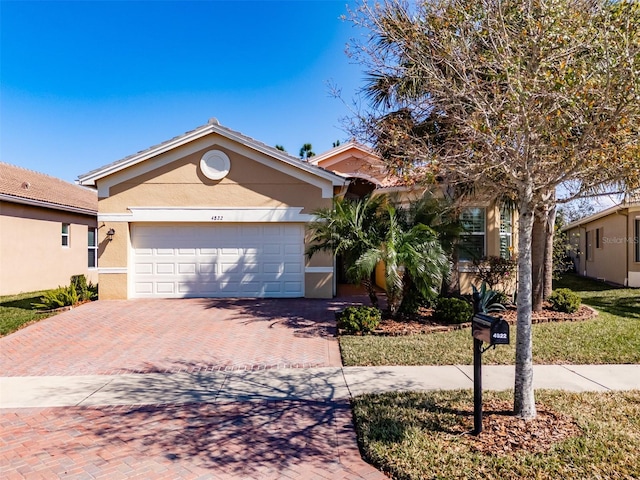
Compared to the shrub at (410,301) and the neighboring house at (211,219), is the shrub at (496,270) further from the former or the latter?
the neighboring house at (211,219)

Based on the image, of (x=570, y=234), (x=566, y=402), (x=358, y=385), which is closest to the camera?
(x=566, y=402)

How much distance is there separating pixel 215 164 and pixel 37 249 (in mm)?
9822

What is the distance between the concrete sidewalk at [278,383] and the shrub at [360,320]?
217cm

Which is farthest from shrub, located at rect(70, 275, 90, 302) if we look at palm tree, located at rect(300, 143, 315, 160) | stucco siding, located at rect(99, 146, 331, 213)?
palm tree, located at rect(300, 143, 315, 160)

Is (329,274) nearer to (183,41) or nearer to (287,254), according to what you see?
(287,254)

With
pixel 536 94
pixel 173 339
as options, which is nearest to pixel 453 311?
pixel 536 94

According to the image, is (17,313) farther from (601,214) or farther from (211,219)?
(601,214)

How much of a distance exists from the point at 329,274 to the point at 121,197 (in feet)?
24.6

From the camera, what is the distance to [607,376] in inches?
253

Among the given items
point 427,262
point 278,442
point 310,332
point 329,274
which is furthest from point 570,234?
point 278,442

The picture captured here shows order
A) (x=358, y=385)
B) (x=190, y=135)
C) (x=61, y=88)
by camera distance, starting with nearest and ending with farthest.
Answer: (x=358, y=385), (x=190, y=135), (x=61, y=88)

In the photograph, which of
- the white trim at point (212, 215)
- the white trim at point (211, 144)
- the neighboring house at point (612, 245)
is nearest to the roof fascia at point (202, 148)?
the white trim at point (211, 144)

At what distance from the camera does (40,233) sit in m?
17.5

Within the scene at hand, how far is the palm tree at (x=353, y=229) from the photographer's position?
9859 millimetres
